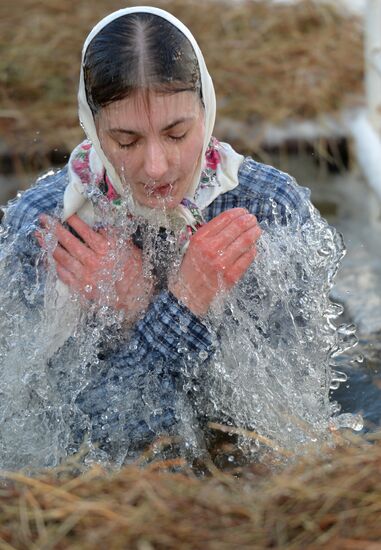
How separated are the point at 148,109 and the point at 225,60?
10.8 ft

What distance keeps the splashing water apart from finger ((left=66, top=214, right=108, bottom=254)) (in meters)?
0.04

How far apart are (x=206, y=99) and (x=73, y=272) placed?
1.72 feet

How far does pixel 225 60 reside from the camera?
18.4 ft

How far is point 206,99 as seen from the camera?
255 centimetres

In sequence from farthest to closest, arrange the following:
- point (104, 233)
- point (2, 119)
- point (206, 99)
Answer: point (2, 119) < point (104, 233) < point (206, 99)

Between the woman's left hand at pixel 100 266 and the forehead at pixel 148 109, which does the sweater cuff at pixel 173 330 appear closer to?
the woman's left hand at pixel 100 266

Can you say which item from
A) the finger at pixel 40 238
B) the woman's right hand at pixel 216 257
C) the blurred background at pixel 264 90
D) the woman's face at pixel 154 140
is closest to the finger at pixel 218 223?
the woman's right hand at pixel 216 257

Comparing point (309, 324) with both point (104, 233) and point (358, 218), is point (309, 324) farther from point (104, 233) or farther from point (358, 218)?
point (358, 218)

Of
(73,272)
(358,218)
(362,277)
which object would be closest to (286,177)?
(73,272)

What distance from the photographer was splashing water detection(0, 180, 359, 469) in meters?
2.70

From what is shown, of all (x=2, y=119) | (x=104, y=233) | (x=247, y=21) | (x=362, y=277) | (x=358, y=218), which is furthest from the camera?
(x=247, y=21)

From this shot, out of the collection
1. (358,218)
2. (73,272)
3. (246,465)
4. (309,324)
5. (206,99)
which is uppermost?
(206,99)

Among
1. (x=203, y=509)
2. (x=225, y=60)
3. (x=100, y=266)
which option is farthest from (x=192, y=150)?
(x=225, y=60)

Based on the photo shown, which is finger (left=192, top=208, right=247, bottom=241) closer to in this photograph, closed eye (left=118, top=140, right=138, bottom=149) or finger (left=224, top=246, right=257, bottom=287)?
finger (left=224, top=246, right=257, bottom=287)
